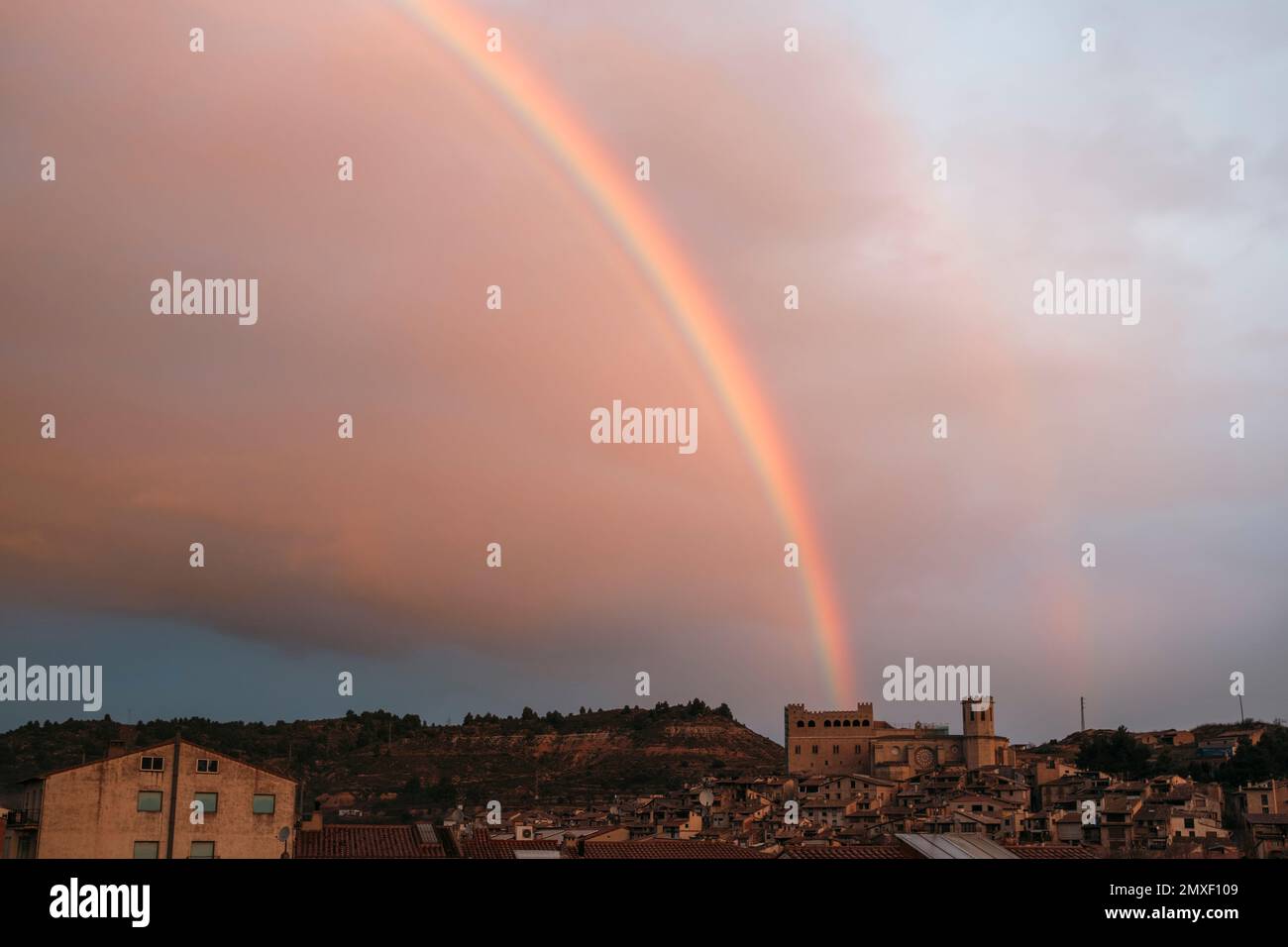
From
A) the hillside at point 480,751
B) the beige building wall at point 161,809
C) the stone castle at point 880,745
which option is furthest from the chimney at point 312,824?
the stone castle at point 880,745

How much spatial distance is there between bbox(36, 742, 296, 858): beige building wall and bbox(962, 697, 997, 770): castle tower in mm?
83874

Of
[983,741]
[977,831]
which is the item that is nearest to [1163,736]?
[983,741]

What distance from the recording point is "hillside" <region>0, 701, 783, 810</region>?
10156 cm

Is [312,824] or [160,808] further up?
[160,808]

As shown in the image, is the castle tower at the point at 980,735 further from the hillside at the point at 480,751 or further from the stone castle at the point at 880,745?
the hillside at the point at 480,751

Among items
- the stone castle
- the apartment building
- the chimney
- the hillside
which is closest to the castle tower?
the stone castle

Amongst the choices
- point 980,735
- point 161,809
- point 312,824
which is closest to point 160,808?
point 161,809

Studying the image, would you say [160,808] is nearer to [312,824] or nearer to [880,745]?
[312,824]

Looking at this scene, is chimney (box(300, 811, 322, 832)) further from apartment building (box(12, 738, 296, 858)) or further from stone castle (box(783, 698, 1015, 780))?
stone castle (box(783, 698, 1015, 780))

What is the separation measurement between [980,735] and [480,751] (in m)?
48.2

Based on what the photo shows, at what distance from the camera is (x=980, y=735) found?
371ft
